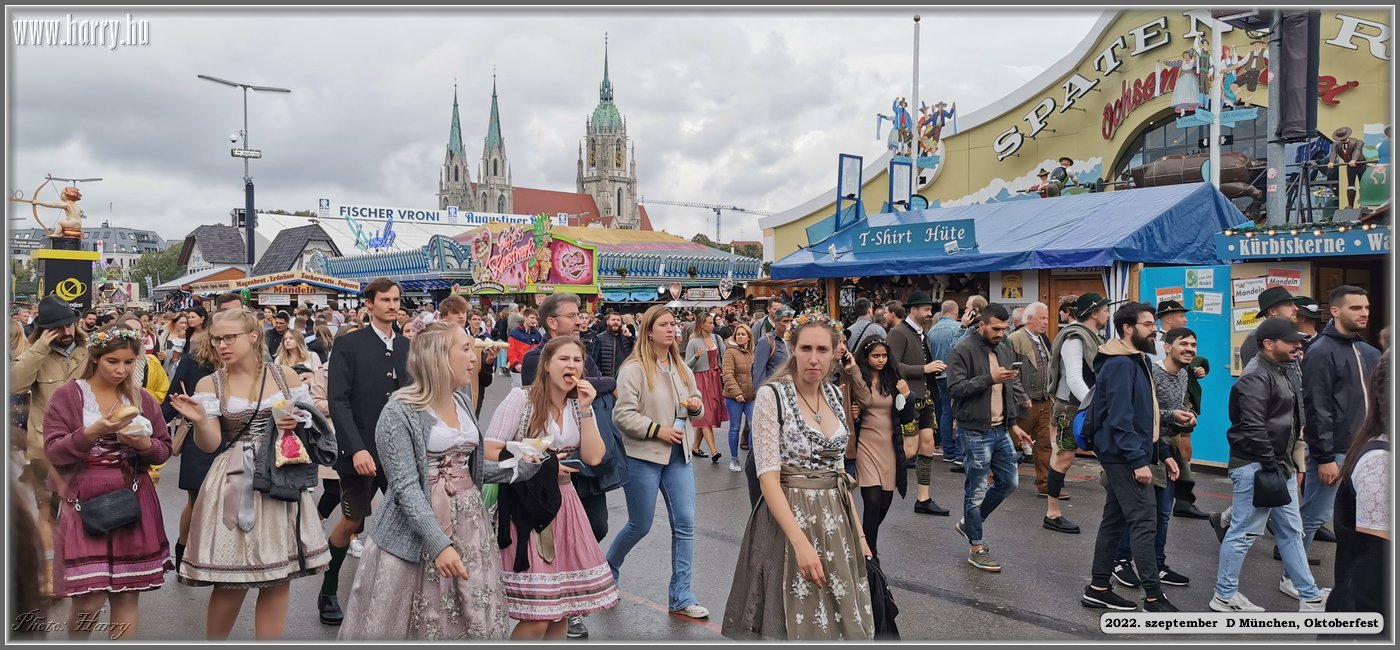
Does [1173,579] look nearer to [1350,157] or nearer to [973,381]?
[973,381]

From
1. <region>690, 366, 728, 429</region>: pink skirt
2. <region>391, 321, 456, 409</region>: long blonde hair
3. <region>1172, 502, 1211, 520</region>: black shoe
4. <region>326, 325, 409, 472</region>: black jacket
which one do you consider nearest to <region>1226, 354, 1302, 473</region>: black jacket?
<region>1172, 502, 1211, 520</region>: black shoe

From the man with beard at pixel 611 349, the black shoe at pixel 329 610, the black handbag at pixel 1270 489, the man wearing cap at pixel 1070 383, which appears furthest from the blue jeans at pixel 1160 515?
the black shoe at pixel 329 610

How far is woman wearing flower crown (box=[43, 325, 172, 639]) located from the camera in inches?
156

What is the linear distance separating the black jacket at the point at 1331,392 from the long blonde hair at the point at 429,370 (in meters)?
4.89

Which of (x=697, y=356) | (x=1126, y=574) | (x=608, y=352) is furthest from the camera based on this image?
(x=697, y=356)

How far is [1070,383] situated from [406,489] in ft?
16.8

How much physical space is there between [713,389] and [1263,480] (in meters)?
6.51

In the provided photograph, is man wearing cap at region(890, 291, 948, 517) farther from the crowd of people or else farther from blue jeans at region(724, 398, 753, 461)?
blue jeans at region(724, 398, 753, 461)

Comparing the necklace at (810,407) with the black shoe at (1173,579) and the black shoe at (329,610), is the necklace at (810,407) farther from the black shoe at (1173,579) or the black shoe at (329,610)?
the black shoe at (1173,579)

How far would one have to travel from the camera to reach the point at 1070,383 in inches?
267

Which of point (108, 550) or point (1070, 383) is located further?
point (1070, 383)

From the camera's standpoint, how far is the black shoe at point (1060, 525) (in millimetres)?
7031

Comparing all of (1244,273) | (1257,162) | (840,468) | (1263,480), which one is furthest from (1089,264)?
(1257,162)

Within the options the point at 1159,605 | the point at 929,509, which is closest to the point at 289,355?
the point at 929,509
